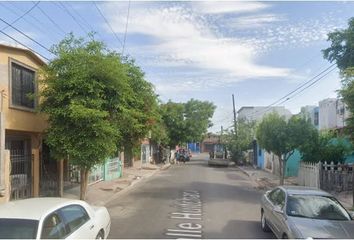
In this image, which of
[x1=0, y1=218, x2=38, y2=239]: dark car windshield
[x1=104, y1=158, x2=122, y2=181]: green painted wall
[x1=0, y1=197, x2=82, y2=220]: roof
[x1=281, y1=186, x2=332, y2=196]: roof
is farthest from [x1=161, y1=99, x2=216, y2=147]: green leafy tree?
[x1=0, y1=218, x2=38, y2=239]: dark car windshield

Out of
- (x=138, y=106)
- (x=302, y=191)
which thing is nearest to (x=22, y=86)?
(x=138, y=106)

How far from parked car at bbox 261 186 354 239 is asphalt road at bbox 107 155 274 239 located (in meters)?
1.42

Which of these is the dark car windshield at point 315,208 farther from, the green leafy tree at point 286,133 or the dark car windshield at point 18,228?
the green leafy tree at point 286,133

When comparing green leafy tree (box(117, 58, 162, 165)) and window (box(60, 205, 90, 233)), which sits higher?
green leafy tree (box(117, 58, 162, 165))

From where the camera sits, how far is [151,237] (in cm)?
1136

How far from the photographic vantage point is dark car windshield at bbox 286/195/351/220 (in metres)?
10.0

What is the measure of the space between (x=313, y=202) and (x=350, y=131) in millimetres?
5799

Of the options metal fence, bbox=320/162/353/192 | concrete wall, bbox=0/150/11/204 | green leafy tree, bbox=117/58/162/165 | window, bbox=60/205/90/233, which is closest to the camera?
window, bbox=60/205/90/233

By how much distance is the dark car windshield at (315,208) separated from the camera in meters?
10.0

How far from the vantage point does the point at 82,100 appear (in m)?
15.0

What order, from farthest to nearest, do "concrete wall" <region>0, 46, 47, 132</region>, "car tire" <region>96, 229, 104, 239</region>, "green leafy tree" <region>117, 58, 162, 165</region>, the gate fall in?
"green leafy tree" <region>117, 58, 162, 165</region> → the gate → "concrete wall" <region>0, 46, 47, 132</region> → "car tire" <region>96, 229, 104, 239</region>

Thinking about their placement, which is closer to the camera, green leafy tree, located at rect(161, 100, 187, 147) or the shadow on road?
the shadow on road

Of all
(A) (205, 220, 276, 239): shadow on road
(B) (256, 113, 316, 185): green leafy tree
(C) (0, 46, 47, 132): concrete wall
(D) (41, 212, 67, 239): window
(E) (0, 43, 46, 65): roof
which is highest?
(E) (0, 43, 46, 65): roof

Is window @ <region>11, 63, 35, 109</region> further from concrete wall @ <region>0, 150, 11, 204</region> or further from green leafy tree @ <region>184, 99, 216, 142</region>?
green leafy tree @ <region>184, 99, 216, 142</region>
